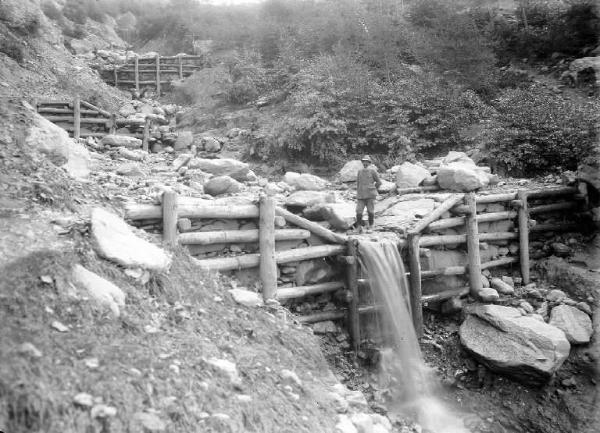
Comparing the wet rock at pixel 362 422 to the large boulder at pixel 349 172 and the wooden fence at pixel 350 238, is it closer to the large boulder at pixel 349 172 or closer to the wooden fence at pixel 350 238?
the wooden fence at pixel 350 238

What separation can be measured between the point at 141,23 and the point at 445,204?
22.3 meters

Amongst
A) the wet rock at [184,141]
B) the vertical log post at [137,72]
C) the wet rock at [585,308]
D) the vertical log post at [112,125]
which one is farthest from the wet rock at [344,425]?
the vertical log post at [137,72]

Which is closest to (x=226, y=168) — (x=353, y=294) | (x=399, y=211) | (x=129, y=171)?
(x=129, y=171)

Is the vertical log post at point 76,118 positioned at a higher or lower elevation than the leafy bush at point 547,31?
lower

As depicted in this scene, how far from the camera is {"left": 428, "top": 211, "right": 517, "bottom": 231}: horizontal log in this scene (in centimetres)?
743

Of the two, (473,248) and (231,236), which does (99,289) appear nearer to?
(231,236)

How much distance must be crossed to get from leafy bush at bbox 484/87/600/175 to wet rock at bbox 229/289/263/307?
8185mm

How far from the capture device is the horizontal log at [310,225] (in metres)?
6.15

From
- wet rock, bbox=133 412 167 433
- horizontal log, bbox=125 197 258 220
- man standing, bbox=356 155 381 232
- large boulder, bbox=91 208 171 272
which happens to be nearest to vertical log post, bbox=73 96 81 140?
horizontal log, bbox=125 197 258 220

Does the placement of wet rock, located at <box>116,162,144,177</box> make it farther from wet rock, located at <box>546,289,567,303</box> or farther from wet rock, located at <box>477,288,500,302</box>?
wet rock, located at <box>546,289,567,303</box>

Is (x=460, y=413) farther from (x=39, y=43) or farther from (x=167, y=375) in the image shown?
(x=39, y=43)

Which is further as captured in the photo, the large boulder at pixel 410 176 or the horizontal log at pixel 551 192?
the large boulder at pixel 410 176

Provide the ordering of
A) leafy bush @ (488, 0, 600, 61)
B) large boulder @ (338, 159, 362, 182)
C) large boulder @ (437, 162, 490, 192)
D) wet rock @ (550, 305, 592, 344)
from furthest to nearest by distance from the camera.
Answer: leafy bush @ (488, 0, 600, 61), large boulder @ (338, 159, 362, 182), large boulder @ (437, 162, 490, 192), wet rock @ (550, 305, 592, 344)

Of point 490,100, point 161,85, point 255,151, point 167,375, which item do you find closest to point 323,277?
point 167,375
